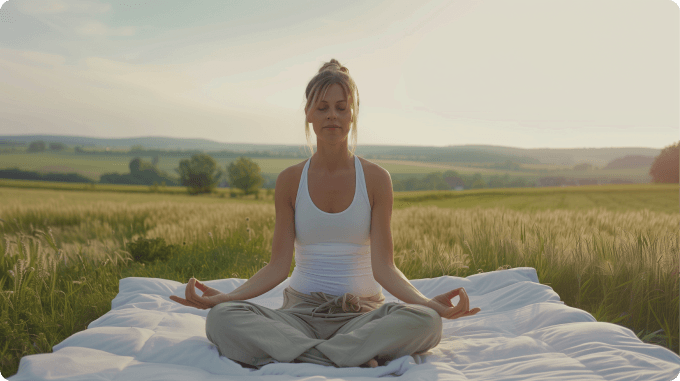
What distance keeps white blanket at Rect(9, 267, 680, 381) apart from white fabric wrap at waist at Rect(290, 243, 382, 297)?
611 millimetres

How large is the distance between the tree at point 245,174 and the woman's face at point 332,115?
150 feet

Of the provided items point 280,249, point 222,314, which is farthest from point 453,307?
point 222,314

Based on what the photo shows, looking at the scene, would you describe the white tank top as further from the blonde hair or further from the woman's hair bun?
the woman's hair bun

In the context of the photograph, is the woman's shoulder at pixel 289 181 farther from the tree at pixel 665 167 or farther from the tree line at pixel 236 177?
the tree at pixel 665 167

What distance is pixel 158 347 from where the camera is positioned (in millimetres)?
2422

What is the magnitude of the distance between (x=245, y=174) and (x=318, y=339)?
156ft

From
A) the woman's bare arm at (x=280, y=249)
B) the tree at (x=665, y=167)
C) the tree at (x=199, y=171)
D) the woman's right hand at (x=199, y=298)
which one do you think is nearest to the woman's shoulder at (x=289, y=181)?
the woman's bare arm at (x=280, y=249)

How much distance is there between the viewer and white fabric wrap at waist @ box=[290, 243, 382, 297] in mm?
2695

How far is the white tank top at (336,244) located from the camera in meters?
2.69

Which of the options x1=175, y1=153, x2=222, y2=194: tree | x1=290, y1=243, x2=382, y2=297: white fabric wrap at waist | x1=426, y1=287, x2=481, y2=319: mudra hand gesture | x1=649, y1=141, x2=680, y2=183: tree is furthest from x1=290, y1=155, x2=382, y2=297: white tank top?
x1=175, y1=153, x2=222, y2=194: tree

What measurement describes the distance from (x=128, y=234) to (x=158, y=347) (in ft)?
18.8

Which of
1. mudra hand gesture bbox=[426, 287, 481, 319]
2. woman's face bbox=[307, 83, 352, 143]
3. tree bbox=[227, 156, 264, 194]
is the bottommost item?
tree bbox=[227, 156, 264, 194]

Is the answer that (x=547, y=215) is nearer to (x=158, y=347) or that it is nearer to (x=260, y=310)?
(x=260, y=310)

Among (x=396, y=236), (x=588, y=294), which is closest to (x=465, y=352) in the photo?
(x=588, y=294)
